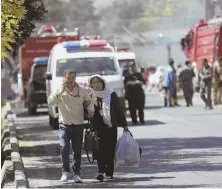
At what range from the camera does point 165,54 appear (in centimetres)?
9212

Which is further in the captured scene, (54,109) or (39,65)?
(39,65)

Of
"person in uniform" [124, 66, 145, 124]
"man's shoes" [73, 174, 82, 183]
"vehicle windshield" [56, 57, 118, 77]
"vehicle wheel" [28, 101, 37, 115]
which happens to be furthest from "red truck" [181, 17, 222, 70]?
"man's shoes" [73, 174, 82, 183]

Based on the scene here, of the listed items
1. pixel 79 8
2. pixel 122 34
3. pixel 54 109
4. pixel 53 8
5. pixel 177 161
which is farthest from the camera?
pixel 122 34

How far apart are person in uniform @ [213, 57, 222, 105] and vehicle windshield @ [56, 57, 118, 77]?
23.7 feet

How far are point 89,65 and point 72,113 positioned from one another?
497 inches

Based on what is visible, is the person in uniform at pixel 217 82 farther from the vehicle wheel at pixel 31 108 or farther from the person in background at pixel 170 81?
the vehicle wheel at pixel 31 108

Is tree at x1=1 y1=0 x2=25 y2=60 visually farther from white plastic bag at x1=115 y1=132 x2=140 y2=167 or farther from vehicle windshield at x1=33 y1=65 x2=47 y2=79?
vehicle windshield at x1=33 y1=65 x2=47 y2=79

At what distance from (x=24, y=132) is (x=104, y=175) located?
13.3m

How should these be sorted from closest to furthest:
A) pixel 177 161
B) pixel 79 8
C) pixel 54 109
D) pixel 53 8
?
pixel 177 161, pixel 54 109, pixel 53 8, pixel 79 8

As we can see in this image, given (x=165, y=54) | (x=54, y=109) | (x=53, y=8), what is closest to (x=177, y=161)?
(x=54, y=109)

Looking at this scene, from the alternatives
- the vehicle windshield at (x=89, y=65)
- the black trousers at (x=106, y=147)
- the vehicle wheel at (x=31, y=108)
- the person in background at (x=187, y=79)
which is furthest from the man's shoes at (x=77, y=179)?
the person in background at (x=187, y=79)

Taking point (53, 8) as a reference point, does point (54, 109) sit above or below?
below

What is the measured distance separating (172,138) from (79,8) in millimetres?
57272

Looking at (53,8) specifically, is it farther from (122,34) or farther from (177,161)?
(177,161)
